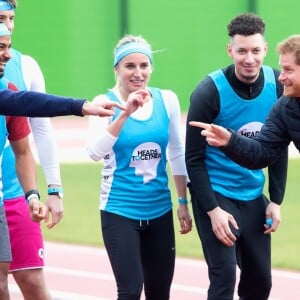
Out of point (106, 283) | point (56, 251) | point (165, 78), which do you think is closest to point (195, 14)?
point (165, 78)

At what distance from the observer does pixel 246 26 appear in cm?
670

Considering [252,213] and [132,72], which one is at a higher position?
[132,72]

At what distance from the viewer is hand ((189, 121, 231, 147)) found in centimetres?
594

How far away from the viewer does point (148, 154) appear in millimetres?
6723

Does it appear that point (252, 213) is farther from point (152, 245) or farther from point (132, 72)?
point (132, 72)

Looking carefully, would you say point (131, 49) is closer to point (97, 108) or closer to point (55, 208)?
point (55, 208)

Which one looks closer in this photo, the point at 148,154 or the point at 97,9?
the point at 148,154

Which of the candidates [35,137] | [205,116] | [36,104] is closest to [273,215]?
[205,116]

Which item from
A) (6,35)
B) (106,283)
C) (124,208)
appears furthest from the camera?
(106,283)

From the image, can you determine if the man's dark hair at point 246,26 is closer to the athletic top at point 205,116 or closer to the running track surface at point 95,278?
the athletic top at point 205,116

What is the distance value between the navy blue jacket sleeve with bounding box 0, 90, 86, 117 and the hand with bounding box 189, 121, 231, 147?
0.87m

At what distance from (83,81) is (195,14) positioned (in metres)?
3.10

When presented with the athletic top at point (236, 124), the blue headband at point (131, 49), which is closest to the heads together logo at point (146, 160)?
the athletic top at point (236, 124)

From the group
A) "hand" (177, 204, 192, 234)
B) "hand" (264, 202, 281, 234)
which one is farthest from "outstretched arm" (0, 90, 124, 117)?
"hand" (264, 202, 281, 234)
